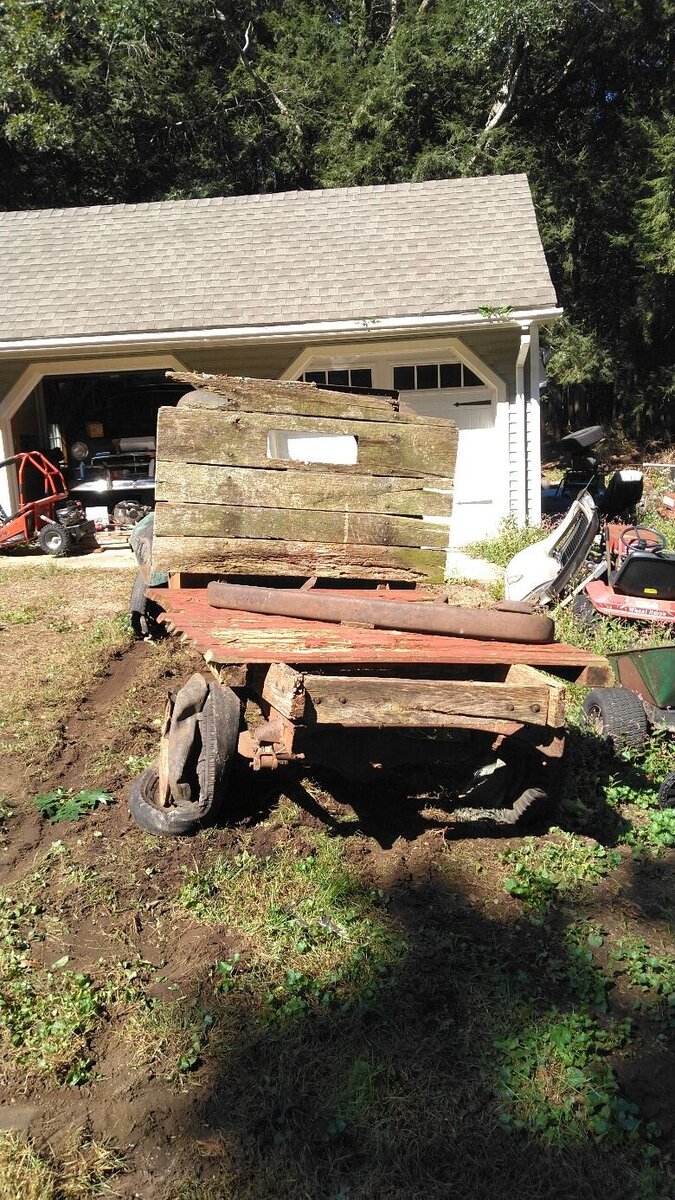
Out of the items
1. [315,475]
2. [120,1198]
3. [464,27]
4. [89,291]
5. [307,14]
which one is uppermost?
[307,14]

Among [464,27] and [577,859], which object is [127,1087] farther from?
[464,27]

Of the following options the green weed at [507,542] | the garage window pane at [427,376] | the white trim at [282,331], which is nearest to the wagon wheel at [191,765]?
the green weed at [507,542]

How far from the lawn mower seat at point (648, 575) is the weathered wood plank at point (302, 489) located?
2.16 metres

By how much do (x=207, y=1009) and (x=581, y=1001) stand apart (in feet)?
4.24

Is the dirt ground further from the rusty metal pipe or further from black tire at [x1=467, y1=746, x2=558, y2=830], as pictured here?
the rusty metal pipe

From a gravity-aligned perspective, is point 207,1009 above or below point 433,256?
below

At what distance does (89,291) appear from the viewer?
12.1 m

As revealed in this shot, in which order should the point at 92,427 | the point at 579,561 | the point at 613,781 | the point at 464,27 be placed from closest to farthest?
the point at 613,781 → the point at 579,561 → the point at 92,427 → the point at 464,27

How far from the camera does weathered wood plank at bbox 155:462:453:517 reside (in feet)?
13.5

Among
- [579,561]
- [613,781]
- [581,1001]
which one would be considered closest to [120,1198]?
[581,1001]

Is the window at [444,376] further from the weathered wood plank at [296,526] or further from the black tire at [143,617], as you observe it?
the weathered wood plank at [296,526]

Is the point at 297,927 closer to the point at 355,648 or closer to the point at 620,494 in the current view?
the point at 355,648

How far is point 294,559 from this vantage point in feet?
14.2

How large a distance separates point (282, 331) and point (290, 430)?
278 inches
